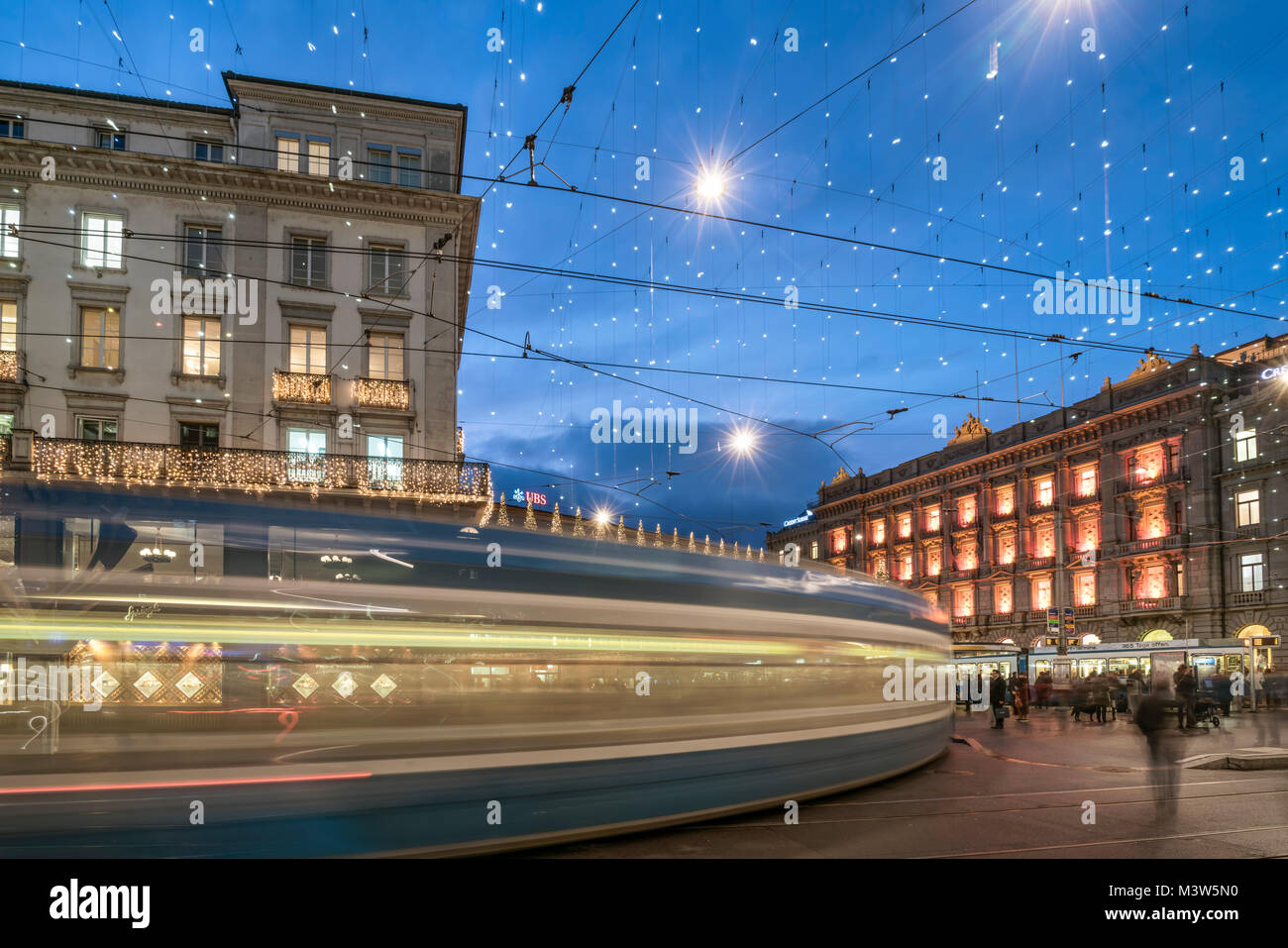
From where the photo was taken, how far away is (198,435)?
2361cm

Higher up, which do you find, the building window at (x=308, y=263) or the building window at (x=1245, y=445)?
the building window at (x=308, y=263)

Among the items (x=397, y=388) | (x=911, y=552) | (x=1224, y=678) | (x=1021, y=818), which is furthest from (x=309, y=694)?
(x=911, y=552)

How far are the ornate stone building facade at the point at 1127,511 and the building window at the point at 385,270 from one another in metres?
19.9

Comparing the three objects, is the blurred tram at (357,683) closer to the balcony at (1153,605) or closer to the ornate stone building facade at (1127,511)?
the ornate stone building facade at (1127,511)

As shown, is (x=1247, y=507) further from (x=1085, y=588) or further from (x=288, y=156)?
(x=288, y=156)

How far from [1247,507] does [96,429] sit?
157 feet

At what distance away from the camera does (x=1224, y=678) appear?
27.4m

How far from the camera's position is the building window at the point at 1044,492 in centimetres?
5247

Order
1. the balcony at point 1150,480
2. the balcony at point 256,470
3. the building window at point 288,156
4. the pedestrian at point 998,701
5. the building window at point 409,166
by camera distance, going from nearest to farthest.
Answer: the balcony at point 256,470 < the pedestrian at point 998,701 < the building window at point 288,156 < the building window at point 409,166 < the balcony at point 1150,480

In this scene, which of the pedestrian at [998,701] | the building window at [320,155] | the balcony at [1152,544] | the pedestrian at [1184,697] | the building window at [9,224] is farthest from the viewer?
the balcony at [1152,544]

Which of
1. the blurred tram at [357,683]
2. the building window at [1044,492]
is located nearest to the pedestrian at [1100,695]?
the blurred tram at [357,683]

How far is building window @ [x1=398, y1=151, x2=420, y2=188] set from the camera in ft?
84.6

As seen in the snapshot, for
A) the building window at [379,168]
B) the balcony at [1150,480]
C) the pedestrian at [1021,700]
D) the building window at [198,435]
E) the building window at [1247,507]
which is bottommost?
the pedestrian at [1021,700]
